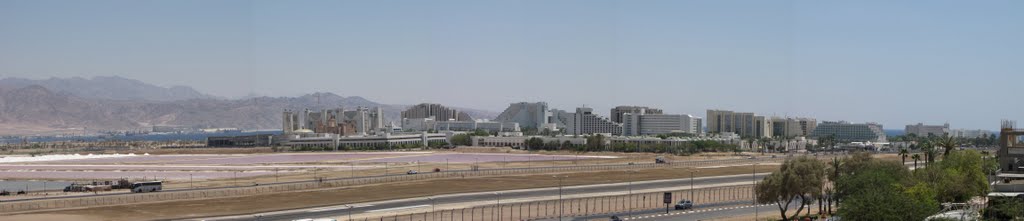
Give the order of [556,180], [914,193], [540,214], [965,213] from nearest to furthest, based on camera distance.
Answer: [965,213] → [914,193] → [540,214] → [556,180]

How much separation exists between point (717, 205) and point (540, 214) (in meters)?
13.3

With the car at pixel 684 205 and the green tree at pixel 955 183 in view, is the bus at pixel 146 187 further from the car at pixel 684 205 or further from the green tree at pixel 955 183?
the green tree at pixel 955 183

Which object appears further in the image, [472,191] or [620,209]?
[472,191]

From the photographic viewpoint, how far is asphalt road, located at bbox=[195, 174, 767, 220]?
A: 52.2 meters

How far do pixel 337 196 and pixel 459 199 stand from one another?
368 inches

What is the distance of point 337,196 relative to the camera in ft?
217

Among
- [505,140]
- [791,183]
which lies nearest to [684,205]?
[791,183]

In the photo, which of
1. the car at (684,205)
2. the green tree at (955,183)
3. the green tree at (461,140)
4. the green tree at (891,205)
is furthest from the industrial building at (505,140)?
the green tree at (891,205)

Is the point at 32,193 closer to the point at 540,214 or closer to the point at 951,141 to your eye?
the point at 540,214

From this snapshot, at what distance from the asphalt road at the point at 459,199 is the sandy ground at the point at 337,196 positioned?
256cm

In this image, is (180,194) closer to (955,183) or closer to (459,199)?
(459,199)

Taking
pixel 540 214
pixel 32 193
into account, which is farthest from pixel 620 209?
pixel 32 193

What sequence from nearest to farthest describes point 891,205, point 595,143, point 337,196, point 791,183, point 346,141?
point 891,205 < point 791,183 < point 337,196 < point 595,143 < point 346,141

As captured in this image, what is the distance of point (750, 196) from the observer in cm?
6600
